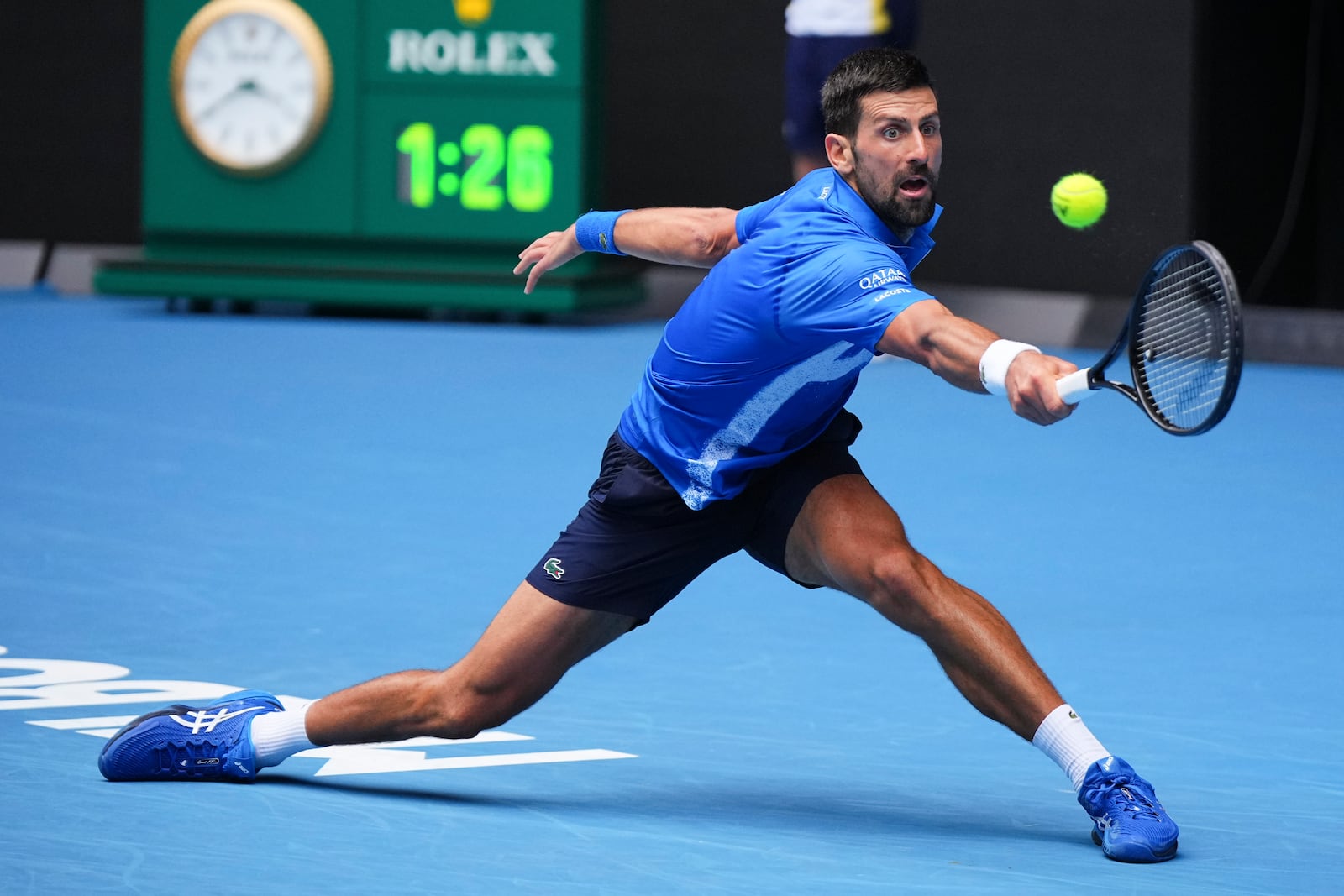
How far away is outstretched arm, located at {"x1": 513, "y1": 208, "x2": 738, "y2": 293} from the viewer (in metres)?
3.97

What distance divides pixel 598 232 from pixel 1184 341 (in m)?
1.23

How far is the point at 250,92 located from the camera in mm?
10641

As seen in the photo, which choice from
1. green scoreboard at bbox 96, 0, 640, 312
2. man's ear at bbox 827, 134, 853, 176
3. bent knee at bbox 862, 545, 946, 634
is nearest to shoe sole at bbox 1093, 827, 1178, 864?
bent knee at bbox 862, 545, 946, 634

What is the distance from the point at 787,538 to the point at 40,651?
190cm

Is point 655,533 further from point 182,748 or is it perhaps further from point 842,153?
point 182,748

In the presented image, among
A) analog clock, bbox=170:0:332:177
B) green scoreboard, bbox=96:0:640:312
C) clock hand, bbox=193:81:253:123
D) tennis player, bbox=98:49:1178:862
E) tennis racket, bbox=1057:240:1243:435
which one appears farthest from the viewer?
clock hand, bbox=193:81:253:123

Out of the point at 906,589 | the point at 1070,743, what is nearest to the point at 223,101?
the point at 906,589

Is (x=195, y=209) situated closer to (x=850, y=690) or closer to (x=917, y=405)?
(x=917, y=405)

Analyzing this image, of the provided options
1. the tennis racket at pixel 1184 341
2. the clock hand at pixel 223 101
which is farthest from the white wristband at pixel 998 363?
the clock hand at pixel 223 101

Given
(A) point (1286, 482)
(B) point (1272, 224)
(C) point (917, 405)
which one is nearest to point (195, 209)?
(C) point (917, 405)

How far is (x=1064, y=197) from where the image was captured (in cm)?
445

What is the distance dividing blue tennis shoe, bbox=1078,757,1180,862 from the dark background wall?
6826 millimetres

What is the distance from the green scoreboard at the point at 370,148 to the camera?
34.1ft

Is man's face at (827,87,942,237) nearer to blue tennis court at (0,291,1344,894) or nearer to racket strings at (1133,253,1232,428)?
racket strings at (1133,253,1232,428)
